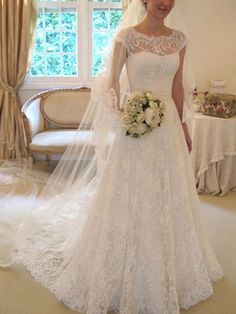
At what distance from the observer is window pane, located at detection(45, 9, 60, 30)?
4.03 m

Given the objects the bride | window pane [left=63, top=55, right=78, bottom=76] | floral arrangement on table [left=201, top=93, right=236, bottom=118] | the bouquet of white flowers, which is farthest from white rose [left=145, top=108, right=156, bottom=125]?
window pane [left=63, top=55, right=78, bottom=76]

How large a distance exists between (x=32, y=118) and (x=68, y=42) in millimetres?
1076

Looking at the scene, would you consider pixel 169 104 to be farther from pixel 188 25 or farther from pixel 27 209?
pixel 188 25

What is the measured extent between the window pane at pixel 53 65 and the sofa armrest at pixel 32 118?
440mm

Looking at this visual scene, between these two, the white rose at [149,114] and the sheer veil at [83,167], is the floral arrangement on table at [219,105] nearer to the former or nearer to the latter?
the sheer veil at [83,167]

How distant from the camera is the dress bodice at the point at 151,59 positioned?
1.74 m

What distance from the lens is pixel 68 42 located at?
4.12 m

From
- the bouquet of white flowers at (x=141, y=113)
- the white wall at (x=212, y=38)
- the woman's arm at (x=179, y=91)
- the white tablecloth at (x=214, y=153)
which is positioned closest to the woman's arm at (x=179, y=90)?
the woman's arm at (x=179, y=91)

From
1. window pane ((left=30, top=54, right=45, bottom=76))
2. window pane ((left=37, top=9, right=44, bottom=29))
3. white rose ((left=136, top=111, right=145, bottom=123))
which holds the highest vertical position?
window pane ((left=37, top=9, right=44, bottom=29))

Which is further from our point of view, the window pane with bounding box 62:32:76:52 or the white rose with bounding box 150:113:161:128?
the window pane with bounding box 62:32:76:52

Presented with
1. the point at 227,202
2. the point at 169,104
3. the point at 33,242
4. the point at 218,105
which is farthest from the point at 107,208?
the point at 218,105

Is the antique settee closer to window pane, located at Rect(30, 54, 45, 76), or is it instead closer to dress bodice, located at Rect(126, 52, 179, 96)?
window pane, located at Rect(30, 54, 45, 76)

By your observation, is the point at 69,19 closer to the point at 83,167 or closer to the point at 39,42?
the point at 39,42

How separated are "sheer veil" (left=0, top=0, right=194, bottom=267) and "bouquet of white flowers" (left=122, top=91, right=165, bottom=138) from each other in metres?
0.13
